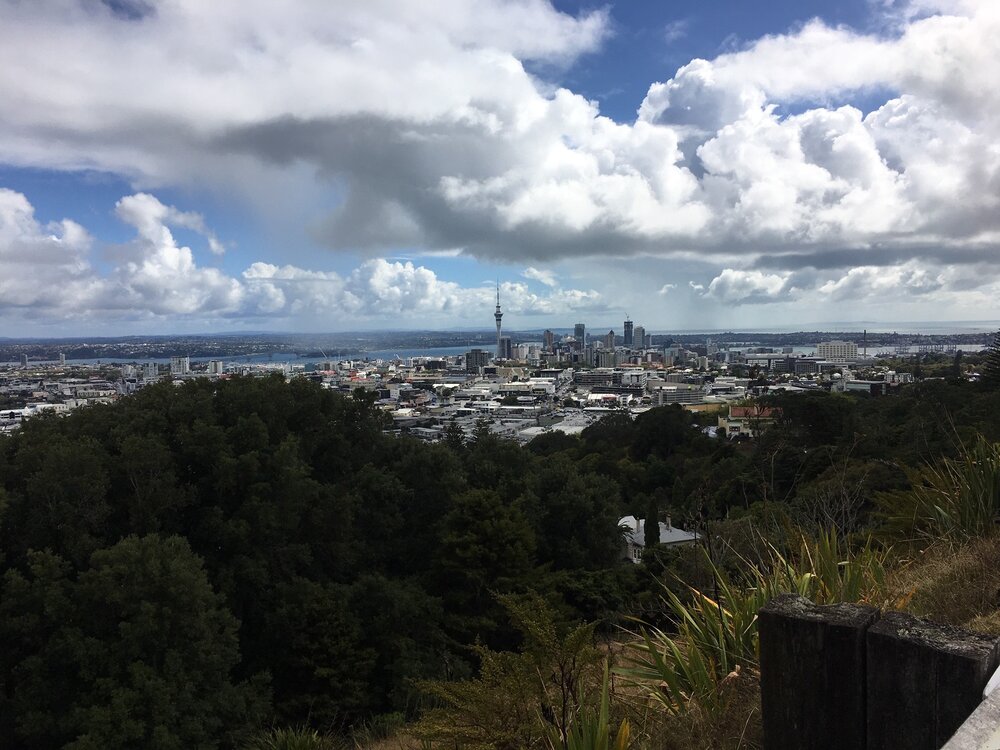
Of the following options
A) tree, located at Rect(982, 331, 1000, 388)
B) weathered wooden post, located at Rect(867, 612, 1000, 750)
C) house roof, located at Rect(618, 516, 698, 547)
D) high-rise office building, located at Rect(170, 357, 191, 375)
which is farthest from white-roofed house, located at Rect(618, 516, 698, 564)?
high-rise office building, located at Rect(170, 357, 191, 375)

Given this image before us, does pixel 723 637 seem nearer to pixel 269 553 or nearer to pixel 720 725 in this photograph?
pixel 720 725

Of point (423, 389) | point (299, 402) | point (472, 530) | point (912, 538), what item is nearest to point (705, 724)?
point (912, 538)

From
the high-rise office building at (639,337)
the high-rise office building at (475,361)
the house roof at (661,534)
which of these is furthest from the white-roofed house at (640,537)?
the high-rise office building at (639,337)

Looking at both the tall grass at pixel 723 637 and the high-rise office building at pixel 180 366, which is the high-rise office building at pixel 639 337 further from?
the tall grass at pixel 723 637

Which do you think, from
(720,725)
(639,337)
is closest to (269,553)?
(720,725)

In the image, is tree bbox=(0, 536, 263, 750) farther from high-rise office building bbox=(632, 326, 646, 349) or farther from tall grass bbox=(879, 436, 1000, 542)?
high-rise office building bbox=(632, 326, 646, 349)

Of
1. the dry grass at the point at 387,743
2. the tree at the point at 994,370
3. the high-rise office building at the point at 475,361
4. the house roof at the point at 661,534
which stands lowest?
the house roof at the point at 661,534
